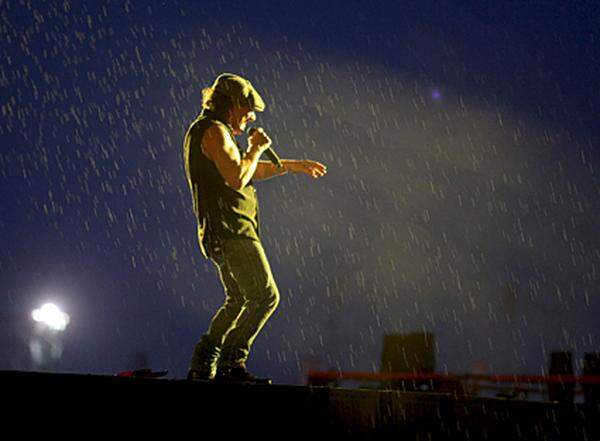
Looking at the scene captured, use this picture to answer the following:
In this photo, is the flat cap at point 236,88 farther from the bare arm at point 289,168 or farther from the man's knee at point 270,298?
the man's knee at point 270,298

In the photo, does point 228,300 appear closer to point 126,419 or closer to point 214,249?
point 214,249

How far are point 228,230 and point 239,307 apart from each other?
54 centimetres

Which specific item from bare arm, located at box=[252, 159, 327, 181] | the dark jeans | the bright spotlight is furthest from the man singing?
the bright spotlight

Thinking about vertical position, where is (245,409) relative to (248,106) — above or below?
below

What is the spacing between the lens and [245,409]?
2867 millimetres

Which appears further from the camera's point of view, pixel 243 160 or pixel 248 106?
pixel 248 106

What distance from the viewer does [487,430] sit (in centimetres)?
337

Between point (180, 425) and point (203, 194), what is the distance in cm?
179

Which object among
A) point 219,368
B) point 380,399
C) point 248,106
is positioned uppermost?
point 248,106

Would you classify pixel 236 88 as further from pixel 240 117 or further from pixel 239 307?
pixel 239 307

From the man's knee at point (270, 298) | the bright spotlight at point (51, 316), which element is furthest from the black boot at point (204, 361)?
the bright spotlight at point (51, 316)

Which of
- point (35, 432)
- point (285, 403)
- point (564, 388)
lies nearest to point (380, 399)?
point (285, 403)

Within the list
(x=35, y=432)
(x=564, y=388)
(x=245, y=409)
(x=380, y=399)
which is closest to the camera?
(x=35, y=432)

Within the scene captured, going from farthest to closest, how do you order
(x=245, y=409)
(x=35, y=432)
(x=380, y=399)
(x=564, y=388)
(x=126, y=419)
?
(x=564, y=388)
(x=380, y=399)
(x=245, y=409)
(x=126, y=419)
(x=35, y=432)
